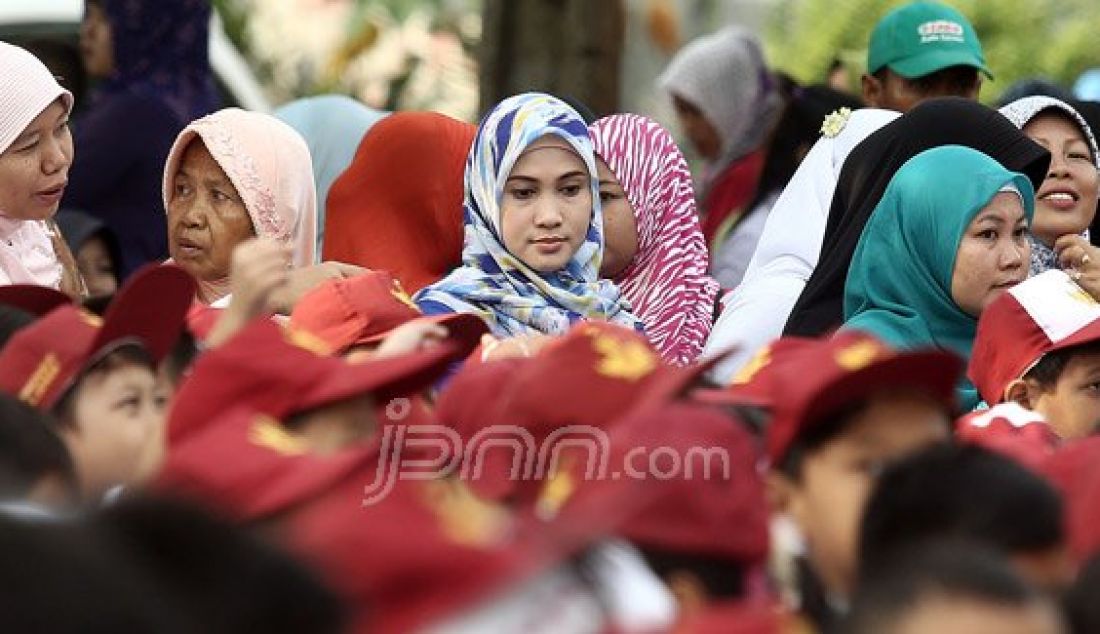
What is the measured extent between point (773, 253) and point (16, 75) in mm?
2069

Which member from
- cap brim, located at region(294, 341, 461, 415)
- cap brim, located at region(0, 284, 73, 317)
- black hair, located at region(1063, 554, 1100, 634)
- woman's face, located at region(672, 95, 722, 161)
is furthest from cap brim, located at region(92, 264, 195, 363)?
woman's face, located at region(672, 95, 722, 161)

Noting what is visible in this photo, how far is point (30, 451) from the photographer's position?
425cm

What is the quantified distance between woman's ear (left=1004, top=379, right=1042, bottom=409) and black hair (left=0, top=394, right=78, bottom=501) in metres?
2.40

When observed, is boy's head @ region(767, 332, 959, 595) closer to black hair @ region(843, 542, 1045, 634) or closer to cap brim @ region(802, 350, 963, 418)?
cap brim @ region(802, 350, 963, 418)

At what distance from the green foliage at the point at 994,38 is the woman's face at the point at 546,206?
9580 millimetres

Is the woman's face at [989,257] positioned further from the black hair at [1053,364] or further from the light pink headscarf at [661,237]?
the light pink headscarf at [661,237]

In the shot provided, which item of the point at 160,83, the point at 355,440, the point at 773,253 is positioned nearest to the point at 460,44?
the point at 160,83

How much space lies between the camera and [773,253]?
743 centimetres

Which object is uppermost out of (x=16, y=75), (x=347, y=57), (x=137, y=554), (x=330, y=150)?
(x=137, y=554)

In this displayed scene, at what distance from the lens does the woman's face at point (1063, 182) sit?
7.44 m

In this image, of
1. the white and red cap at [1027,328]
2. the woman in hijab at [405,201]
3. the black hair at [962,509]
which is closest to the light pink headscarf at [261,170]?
the woman in hijab at [405,201]

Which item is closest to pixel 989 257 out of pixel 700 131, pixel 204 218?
pixel 204 218

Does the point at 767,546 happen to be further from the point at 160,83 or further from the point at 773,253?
the point at 160,83

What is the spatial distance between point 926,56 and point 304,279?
2.74m
